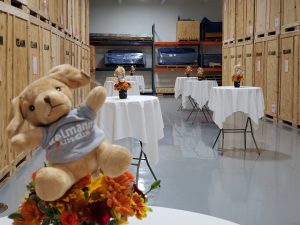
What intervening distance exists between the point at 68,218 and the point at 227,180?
13.2ft

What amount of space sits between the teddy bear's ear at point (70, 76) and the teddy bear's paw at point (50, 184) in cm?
25

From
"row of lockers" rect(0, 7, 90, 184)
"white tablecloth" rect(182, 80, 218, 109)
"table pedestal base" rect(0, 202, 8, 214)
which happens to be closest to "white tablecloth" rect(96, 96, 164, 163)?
"row of lockers" rect(0, 7, 90, 184)

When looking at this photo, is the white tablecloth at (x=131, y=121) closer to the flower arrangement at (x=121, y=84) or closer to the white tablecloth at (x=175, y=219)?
the flower arrangement at (x=121, y=84)

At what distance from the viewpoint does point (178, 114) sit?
36.1 feet

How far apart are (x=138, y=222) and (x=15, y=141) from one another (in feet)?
1.97

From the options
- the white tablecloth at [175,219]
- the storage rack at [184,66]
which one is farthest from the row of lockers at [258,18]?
the white tablecloth at [175,219]

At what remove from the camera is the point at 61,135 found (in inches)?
39.0

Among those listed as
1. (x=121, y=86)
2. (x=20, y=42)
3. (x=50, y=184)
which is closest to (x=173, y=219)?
(x=50, y=184)

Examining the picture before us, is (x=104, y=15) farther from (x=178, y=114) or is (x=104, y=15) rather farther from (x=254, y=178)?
(x=254, y=178)

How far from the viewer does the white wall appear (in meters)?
17.8

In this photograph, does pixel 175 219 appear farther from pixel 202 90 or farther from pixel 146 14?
pixel 146 14

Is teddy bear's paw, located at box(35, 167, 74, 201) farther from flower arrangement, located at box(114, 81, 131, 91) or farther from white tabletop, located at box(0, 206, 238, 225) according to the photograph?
flower arrangement, located at box(114, 81, 131, 91)

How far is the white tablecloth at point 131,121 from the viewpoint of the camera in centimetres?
429

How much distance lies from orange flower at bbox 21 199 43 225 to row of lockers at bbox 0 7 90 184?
2.57 m
